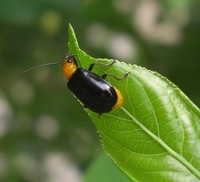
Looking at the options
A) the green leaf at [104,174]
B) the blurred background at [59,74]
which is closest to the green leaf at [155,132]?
the green leaf at [104,174]

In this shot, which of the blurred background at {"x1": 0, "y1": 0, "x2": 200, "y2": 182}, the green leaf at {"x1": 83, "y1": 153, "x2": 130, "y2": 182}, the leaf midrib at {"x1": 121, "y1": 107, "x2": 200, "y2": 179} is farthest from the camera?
the blurred background at {"x1": 0, "y1": 0, "x2": 200, "y2": 182}

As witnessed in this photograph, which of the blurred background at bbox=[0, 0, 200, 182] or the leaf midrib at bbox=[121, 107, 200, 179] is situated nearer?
the leaf midrib at bbox=[121, 107, 200, 179]

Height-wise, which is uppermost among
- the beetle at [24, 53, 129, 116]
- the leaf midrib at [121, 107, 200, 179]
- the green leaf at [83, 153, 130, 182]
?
the beetle at [24, 53, 129, 116]

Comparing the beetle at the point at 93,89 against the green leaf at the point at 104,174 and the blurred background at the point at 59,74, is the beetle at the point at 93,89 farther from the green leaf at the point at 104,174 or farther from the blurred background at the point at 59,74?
the blurred background at the point at 59,74

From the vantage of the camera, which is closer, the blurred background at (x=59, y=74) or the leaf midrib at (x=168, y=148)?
the leaf midrib at (x=168, y=148)

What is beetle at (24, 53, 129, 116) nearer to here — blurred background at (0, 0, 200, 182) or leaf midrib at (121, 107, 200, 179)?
leaf midrib at (121, 107, 200, 179)

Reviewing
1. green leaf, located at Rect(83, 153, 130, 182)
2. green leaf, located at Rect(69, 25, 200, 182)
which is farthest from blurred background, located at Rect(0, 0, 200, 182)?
green leaf, located at Rect(69, 25, 200, 182)

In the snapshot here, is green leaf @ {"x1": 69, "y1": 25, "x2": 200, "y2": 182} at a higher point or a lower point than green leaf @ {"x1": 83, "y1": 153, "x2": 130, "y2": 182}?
higher

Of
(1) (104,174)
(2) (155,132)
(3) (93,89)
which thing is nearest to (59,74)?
(1) (104,174)
